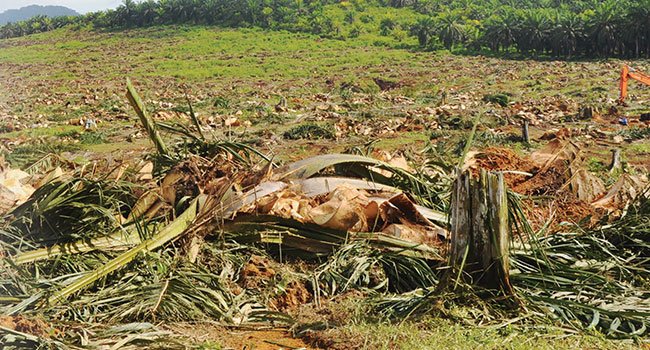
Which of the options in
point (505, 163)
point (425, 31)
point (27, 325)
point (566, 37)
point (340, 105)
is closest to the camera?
point (27, 325)

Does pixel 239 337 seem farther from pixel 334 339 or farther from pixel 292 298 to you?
pixel 292 298

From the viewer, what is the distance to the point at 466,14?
61.1 m

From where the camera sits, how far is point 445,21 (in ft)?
172

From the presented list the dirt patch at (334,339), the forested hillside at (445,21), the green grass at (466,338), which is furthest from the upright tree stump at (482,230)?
the forested hillside at (445,21)

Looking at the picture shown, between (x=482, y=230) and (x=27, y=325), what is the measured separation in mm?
2238

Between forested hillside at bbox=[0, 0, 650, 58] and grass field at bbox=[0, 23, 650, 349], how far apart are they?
5518 millimetres

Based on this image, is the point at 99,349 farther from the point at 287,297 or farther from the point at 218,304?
the point at 287,297

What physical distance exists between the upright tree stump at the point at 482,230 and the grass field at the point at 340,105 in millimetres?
326

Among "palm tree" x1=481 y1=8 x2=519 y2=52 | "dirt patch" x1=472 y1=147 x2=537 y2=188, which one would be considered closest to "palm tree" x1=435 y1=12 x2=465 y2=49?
"palm tree" x1=481 y1=8 x2=519 y2=52

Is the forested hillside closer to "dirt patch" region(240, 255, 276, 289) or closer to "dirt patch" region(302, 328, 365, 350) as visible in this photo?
"dirt patch" region(240, 255, 276, 289)

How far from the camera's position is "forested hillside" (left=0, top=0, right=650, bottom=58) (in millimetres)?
41938

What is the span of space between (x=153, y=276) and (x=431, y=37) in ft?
162

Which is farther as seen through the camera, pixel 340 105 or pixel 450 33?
pixel 450 33

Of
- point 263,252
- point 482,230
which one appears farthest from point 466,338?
point 263,252
